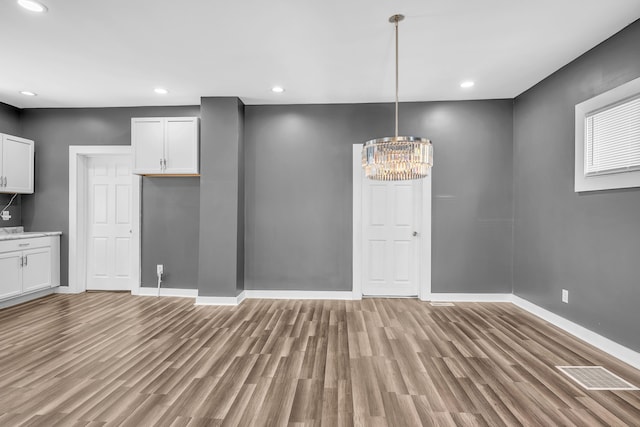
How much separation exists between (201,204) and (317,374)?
277 cm

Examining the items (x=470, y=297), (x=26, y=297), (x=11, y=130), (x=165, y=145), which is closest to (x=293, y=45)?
(x=165, y=145)

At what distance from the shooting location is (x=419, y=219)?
4.38 m

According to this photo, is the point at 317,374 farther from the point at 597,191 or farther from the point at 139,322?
the point at 597,191

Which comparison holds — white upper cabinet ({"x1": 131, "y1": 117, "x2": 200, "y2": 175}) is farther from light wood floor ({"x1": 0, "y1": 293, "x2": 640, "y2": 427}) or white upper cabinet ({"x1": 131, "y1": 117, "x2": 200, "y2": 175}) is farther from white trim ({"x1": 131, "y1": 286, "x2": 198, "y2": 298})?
light wood floor ({"x1": 0, "y1": 293, "x2": 640, "y2": 427})

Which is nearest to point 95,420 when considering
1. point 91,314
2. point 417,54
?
point 91,314

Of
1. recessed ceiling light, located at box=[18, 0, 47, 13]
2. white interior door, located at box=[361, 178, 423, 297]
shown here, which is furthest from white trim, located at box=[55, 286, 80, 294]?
white interior door, located at box=[361, 178, 423, 297]

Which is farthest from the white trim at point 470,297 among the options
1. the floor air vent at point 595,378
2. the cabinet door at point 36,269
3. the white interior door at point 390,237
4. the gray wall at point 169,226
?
the cabinet door at point 36,269

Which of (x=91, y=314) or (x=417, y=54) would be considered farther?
(x=91, y=314)

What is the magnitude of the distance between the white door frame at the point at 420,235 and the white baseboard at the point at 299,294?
17 cm

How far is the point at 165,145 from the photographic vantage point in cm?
422

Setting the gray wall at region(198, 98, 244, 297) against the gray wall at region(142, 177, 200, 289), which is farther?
the gray wall at region(142, 177, 200, 289)

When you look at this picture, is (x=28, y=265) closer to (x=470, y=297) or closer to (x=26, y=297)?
(x=26, y=297)

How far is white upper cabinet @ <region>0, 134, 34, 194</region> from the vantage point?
→ 4125 mm

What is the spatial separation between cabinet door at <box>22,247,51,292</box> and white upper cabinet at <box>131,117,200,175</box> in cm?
176
